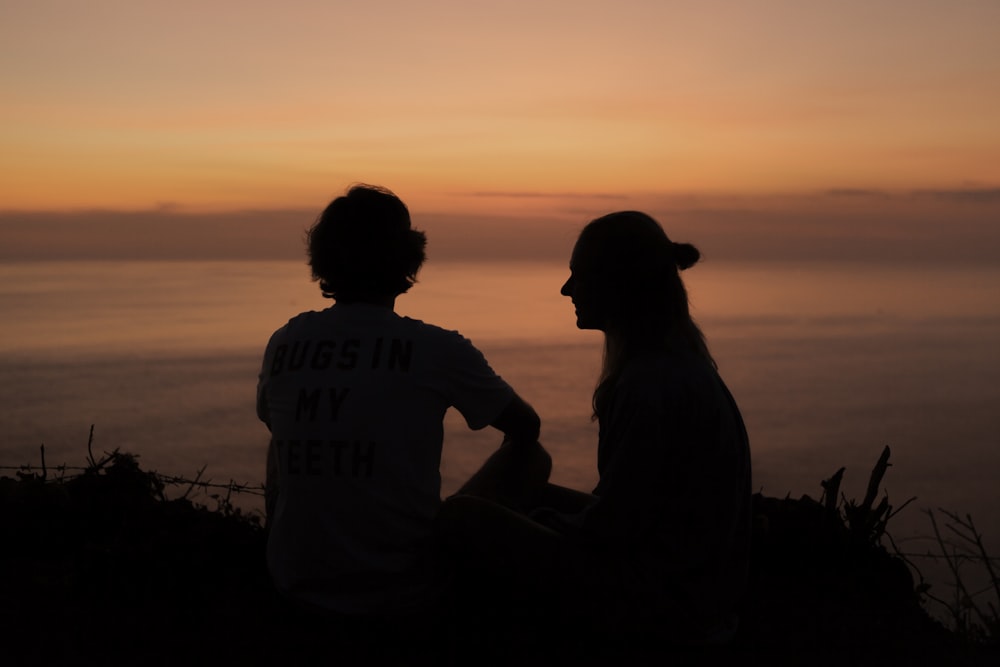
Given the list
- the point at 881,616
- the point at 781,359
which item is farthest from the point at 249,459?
the point at 881,616

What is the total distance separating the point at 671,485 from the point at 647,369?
41 cm

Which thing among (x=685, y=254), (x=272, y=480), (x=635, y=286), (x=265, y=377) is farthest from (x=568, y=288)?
(x=272, y=480)

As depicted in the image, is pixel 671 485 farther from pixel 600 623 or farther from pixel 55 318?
pixel 55 318

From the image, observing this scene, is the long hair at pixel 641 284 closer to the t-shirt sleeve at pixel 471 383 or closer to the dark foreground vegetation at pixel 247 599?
the t-shirt sleeve at pixel 471 383

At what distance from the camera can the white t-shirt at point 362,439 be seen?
294cm

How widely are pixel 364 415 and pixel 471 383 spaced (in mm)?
383

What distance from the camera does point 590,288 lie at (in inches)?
126

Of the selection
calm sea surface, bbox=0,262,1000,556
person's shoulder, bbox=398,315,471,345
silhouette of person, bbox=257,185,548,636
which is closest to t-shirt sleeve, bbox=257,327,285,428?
silhouette of person, bbox=257,185,548,636

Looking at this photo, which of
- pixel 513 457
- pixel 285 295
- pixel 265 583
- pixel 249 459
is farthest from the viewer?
pixel 285 295

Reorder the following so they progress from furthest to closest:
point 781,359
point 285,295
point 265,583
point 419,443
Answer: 1. point 285,295
2. point 781,359
3. point 265,583
4. point 419,443

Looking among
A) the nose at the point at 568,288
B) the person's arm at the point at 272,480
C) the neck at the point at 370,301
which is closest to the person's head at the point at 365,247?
the neck at the point at 370,301

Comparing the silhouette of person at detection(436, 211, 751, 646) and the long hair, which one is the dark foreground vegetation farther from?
the long hair

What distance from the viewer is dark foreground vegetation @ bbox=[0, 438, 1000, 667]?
3.42 m

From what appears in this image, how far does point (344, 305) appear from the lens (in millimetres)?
3141
